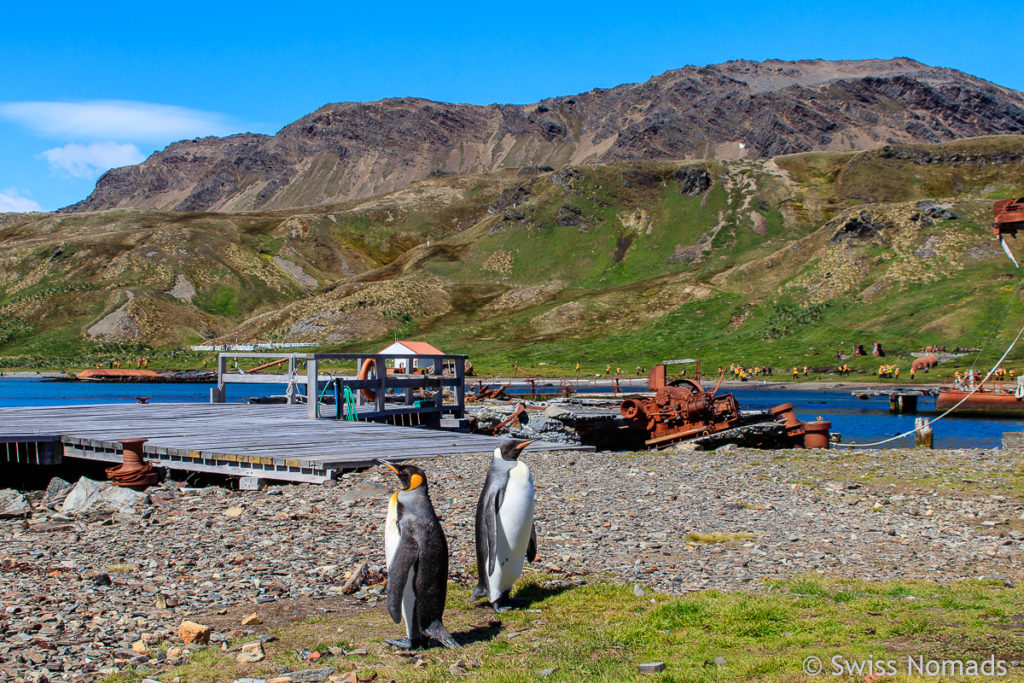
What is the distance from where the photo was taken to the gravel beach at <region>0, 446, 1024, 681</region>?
9.30 meters

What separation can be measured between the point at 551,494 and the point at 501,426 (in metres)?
19.9

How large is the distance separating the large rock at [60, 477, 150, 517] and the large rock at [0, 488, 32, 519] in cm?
64

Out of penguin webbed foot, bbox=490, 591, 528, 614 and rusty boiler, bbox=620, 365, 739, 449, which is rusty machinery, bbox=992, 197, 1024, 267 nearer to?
rusty boiler, bbox=620, 365, 739, 449

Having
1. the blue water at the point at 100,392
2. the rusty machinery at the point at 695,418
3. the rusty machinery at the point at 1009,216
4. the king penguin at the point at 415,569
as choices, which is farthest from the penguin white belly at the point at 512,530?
the blue water at the point at 100,392

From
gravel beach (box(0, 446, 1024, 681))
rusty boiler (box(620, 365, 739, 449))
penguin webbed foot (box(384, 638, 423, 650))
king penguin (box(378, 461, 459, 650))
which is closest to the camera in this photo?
penguin webbed foot (box(384, 638, 423, 650))

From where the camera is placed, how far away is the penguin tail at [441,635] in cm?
828

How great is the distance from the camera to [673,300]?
125 meters

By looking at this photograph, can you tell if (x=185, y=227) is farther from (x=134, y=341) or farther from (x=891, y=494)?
(x=891, y=494)

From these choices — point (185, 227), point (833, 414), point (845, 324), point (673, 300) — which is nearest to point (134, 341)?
point (185, 227)

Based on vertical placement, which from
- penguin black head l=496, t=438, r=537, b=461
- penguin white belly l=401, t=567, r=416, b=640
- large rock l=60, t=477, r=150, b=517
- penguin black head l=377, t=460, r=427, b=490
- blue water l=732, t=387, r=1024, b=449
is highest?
penguin black head l=496, t=438, r=537, b=461

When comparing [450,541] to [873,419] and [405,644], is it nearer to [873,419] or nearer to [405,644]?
[405,644]

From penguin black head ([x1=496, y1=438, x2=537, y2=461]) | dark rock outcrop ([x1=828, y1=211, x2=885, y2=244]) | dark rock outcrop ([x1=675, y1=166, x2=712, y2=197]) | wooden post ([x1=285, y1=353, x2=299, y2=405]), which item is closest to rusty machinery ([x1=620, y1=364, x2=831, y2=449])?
wooden post ([x1=285, y1=353, x2=299, y2=405])

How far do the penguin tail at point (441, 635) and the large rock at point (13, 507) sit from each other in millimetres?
10759

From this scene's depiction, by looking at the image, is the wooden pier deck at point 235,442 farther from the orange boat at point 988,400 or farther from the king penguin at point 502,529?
the orange boat at point 988,400
